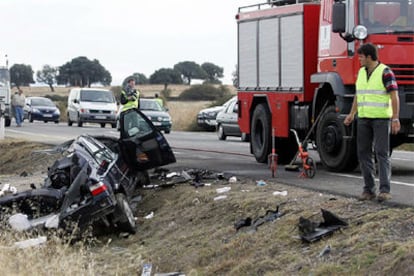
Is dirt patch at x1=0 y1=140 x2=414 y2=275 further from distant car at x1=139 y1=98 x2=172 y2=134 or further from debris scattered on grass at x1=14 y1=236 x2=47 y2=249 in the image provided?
distant car at x1=139 y1=98 x2=172 y2=134

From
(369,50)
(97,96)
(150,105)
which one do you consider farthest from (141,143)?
(97,96)

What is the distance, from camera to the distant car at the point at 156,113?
36.2 metres

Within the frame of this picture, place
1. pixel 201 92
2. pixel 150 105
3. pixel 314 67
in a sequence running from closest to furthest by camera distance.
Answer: pixel 314 67 < pixel 150 105 < pixel 201 92

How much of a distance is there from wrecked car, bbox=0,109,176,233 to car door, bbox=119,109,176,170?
0.02m

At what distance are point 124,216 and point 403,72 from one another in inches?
200

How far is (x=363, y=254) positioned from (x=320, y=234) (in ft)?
3.35

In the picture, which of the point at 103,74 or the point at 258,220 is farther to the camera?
the point at 103,74

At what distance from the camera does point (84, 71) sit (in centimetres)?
10181

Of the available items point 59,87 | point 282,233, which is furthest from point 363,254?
point 59,87

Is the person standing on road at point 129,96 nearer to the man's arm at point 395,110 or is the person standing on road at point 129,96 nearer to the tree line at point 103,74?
the man's arm at point 395,110

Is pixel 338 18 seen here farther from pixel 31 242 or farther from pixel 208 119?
pixel 208 119

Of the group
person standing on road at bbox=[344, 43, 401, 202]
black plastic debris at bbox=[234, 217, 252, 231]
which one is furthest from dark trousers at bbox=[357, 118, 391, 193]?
black plastic debris at bbox=[234, 217, 252, 231]

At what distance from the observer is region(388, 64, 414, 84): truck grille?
47.8 ft

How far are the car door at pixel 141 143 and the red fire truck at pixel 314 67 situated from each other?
290 cm
